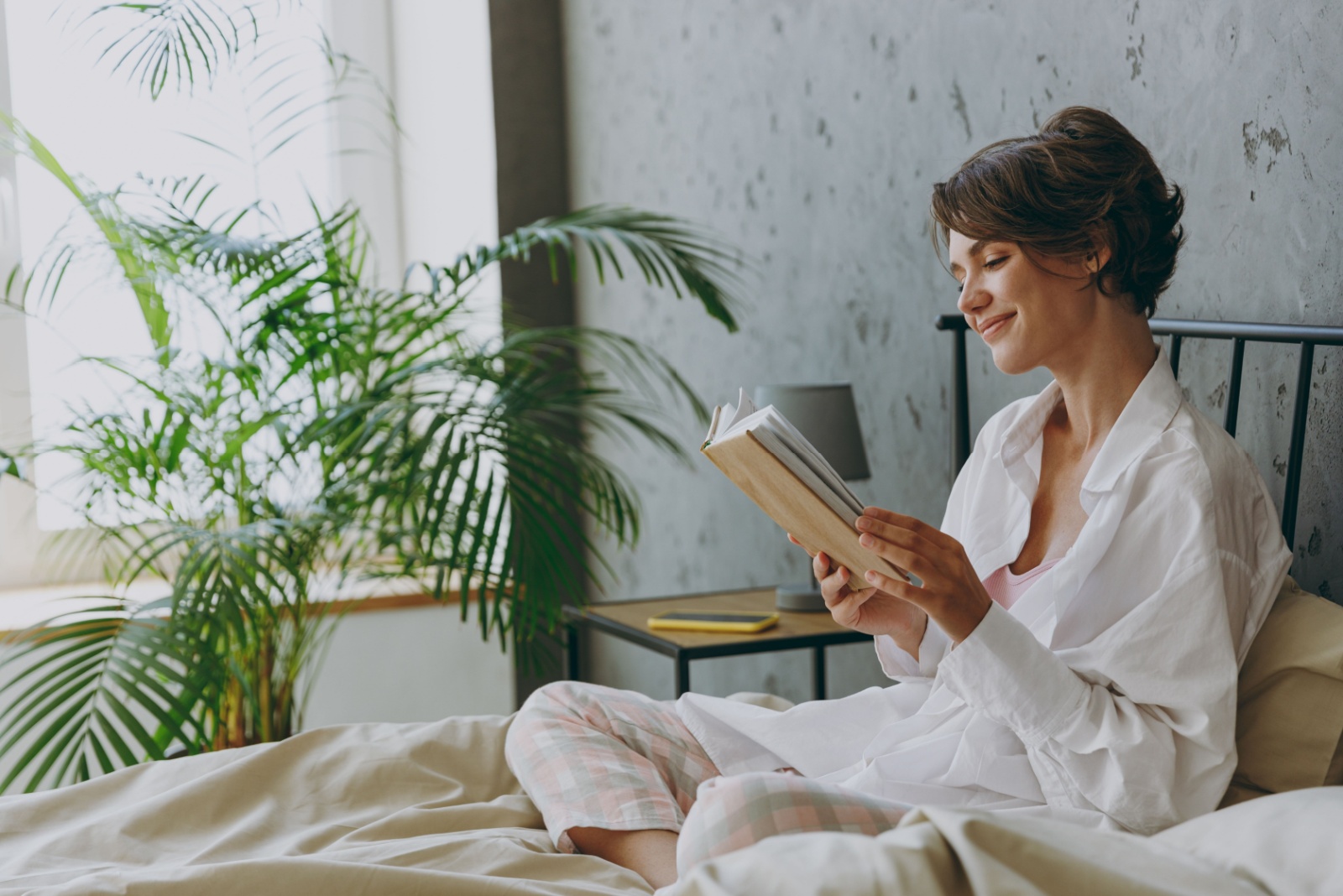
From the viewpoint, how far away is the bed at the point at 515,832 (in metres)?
0.86

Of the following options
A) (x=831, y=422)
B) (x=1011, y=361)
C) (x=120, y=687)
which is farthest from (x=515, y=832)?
(x=831, y=422)

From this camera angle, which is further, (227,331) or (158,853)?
(227,331)

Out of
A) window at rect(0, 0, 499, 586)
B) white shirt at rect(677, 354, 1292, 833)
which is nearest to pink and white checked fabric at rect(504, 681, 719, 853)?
white shirt at rect(677, 354, 1292, 833)

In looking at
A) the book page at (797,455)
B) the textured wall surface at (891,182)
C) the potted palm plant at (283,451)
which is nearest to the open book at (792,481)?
the book page at (797,455)

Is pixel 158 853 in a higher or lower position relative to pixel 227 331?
lower

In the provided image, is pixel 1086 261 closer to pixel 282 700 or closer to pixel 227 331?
pixel 227 331

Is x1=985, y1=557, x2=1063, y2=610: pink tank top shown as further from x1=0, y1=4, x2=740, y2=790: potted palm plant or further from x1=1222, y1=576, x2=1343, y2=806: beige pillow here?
x1=0, y1=4, x2=740, y2=790: potted palm plant

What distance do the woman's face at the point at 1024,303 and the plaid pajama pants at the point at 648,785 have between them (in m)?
0.52

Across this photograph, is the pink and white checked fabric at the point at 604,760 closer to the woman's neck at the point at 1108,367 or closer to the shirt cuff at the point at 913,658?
the shirt cuff at the point at 913,658

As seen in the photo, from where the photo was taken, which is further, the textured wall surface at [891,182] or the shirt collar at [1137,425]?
the textured wall surface at [891,182]

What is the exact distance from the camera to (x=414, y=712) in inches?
132

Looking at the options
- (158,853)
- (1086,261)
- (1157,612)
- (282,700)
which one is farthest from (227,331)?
(1157,612)

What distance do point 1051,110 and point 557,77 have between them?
6.29 ft

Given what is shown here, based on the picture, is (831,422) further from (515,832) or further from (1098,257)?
(515,832)
